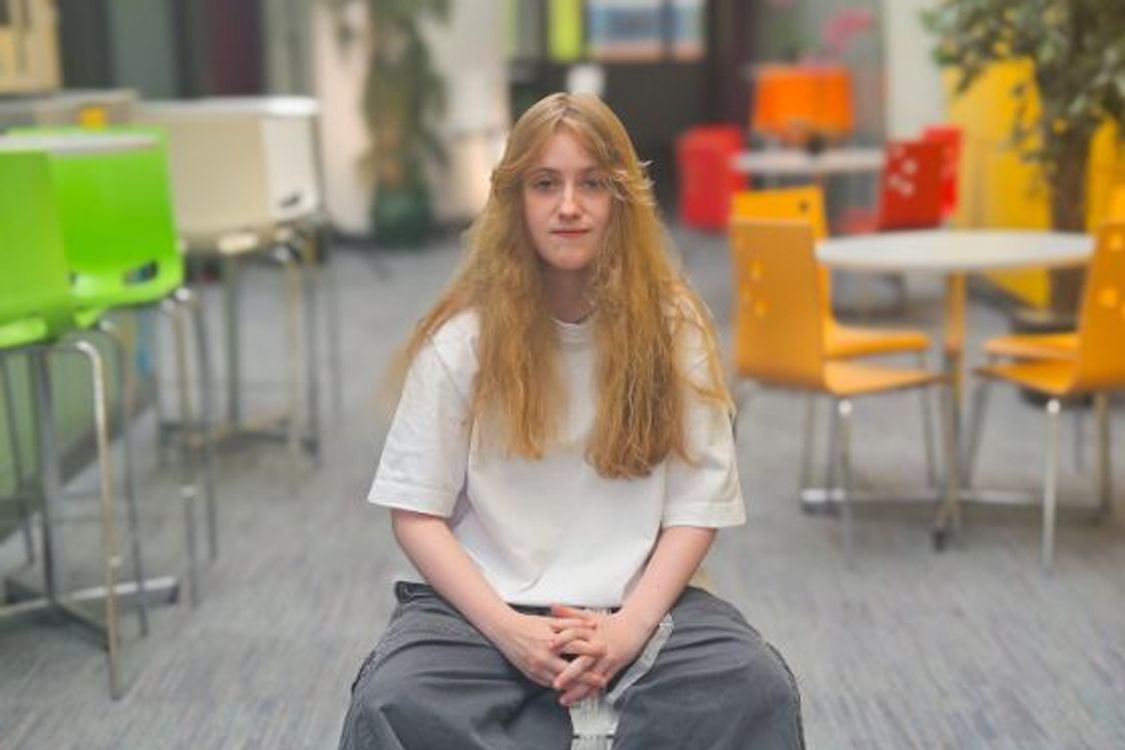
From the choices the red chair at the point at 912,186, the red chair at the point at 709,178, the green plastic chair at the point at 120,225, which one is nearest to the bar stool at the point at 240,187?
the green plastic chair at the point at 120,225

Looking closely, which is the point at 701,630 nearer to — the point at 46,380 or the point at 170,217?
the point at 46,380

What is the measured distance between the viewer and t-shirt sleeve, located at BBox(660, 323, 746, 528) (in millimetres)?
2146

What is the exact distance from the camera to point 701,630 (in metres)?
2.06

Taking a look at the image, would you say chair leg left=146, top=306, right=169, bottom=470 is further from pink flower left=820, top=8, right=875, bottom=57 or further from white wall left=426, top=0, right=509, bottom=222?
white wall left=426, top=0, right=509, bottom=222

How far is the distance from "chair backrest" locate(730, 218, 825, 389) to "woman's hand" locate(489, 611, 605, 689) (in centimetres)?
184

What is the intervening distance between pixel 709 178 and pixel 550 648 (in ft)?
25.6

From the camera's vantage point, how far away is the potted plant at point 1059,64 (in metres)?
4.94

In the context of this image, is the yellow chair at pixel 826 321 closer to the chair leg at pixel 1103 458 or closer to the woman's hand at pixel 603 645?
the chair leg at pixel 1103 458

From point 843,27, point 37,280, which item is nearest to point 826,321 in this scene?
point 37,280

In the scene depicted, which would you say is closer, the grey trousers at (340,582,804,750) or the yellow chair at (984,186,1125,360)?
the grey trousers at (340,582,804,750)

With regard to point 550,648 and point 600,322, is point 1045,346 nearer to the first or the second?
point 600,322

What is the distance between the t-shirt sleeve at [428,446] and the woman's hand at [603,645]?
0.77 ft

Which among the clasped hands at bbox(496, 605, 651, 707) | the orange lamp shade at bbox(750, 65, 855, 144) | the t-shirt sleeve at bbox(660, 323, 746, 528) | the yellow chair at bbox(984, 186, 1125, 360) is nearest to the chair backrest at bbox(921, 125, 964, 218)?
the orange lamp shade at bbox(750, 65, 855, 144)

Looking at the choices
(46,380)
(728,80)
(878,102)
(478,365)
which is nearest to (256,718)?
(46,380)
